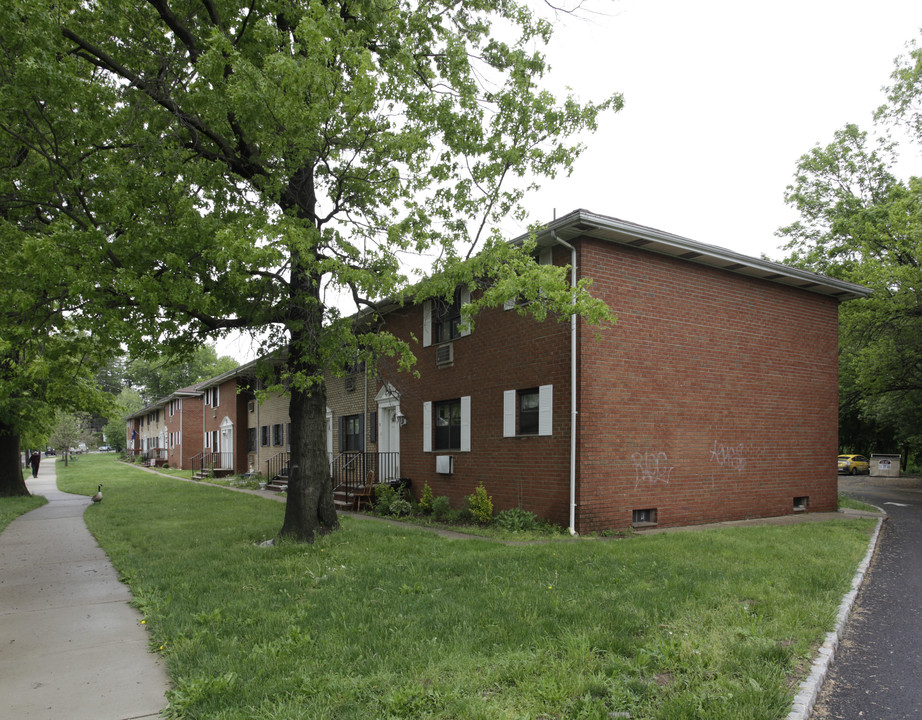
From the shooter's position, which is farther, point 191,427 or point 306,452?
point 191,427

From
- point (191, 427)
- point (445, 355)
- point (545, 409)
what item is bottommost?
point (191, 427)

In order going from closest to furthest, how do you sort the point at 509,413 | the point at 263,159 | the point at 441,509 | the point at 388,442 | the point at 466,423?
the point at 263,159, the point at 509,413, the point at 441,509, the point at 466,423, the point at 388,442

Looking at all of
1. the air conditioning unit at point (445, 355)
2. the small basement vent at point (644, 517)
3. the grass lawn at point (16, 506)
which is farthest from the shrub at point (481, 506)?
the grass lawn at point (16, 506)

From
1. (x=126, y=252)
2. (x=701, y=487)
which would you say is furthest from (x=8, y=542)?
(x=701, y=487)

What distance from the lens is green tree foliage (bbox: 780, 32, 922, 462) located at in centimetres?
1878

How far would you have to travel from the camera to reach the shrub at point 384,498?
14.7 metres

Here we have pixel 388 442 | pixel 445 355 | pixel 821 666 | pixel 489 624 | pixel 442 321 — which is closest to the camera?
pixel 821 666

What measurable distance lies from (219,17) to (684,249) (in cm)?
866

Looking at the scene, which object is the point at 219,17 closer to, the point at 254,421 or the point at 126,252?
the point at 126,252

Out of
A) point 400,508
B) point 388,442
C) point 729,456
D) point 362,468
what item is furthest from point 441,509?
point 729,456

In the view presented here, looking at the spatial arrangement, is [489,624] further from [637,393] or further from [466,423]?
[466,423]

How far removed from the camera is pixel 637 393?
11.8 metres

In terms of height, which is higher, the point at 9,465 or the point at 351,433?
the point at 351,433

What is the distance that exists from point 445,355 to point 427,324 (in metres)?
1.19
